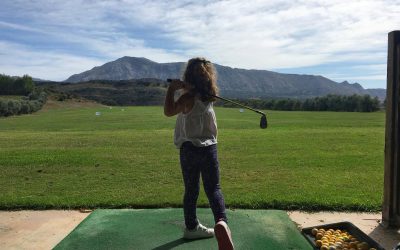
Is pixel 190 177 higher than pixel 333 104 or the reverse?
the reverse

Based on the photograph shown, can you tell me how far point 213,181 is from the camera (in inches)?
190

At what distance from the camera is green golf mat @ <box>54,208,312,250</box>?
5.07 meters

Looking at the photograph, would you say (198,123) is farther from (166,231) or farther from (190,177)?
(166,231)

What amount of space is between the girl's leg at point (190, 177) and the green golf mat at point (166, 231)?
0.29 metres

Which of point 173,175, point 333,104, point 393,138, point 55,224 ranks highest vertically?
point 333,104

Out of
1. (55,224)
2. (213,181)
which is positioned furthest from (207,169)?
(55,224)

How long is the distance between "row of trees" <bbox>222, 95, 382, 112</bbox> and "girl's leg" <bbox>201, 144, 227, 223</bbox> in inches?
2149

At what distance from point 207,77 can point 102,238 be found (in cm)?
226

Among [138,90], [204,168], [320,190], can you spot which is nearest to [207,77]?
[204,168]

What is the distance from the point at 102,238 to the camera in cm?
528

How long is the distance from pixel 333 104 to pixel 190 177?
6230 cm

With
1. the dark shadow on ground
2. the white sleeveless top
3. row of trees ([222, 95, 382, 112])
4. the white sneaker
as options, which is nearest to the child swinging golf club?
the white sleeveless top

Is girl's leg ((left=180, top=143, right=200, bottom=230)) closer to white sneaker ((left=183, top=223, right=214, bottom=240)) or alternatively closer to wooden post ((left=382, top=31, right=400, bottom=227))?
white sneaker ((left=183, top=223, right=214, bottom=240))

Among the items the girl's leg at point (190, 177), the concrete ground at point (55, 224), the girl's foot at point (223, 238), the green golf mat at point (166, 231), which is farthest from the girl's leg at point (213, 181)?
the concrete ground at point (55, 224)
